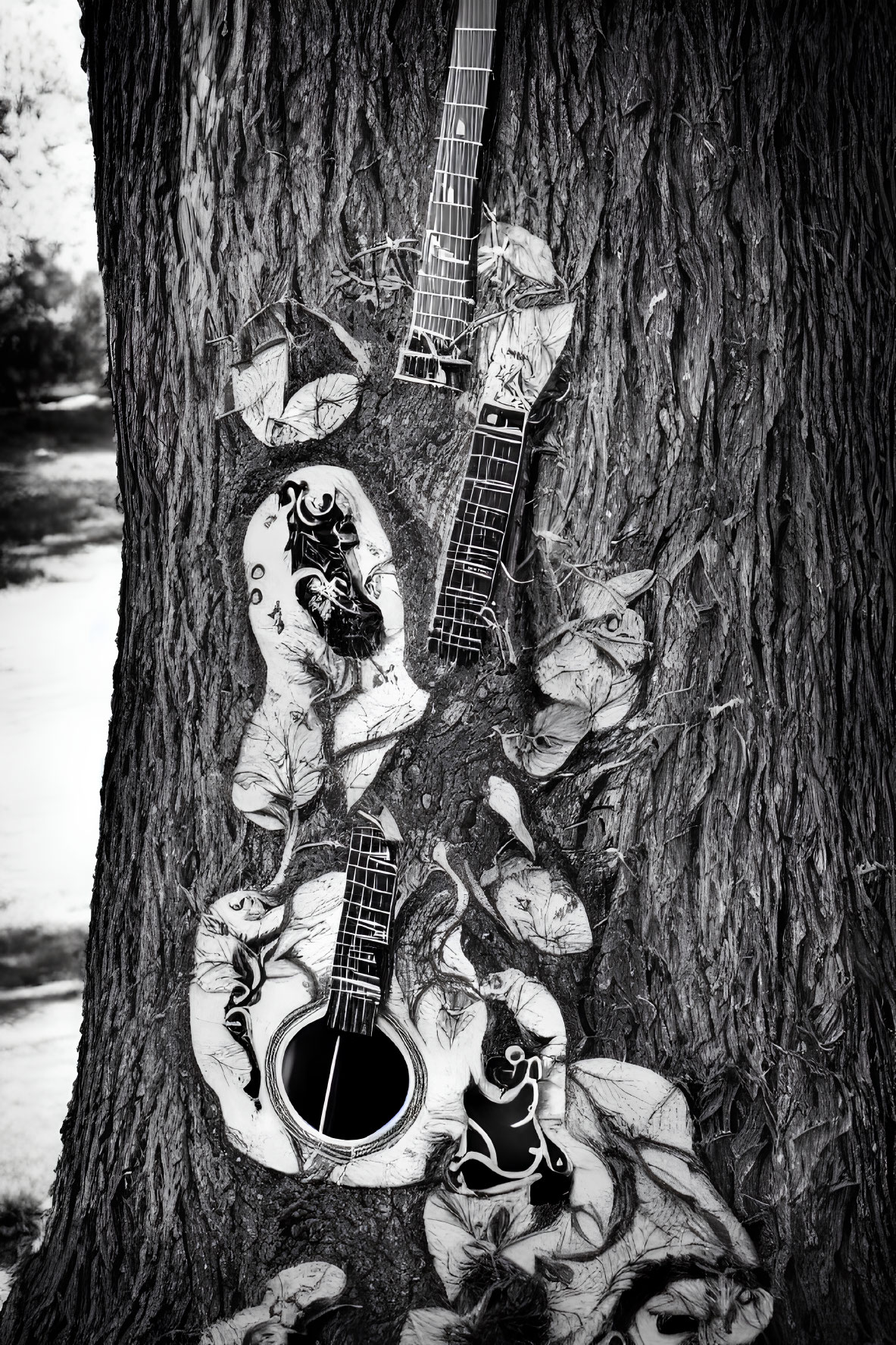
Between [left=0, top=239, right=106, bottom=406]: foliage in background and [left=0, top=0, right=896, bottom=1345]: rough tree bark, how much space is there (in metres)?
0.51

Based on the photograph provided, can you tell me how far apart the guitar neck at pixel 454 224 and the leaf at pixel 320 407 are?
7 cm

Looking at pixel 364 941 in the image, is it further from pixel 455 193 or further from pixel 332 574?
pixel 455 193

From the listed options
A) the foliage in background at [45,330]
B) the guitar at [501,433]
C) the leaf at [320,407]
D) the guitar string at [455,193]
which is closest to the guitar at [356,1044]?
the guitar at [501,433]

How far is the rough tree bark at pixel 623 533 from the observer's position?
4.25 feet

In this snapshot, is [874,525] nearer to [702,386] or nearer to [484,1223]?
[702,386]

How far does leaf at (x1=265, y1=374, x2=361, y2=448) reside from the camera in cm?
133

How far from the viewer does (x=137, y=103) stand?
1.37 metres

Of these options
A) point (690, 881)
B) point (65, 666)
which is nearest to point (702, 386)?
point (690, 881)

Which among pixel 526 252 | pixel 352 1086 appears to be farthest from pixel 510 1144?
pixel 526 252

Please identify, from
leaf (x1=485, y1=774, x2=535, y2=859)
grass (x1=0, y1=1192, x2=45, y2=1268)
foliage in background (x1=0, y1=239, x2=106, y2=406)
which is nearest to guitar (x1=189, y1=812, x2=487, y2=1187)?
leaf (x1=485, y1=774, x2=535, y2=859)

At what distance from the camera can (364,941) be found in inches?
52.2

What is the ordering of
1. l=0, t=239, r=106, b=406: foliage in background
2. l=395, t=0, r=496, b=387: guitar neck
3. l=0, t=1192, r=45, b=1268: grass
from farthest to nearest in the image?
l=0, t=239, r=106, b=406: foliage in background → l=0, t=1192, r=45, b=1268: grass → l=395, t=0, r=496, b=387: guitar neck

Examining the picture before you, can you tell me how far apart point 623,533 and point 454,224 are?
1.54ft

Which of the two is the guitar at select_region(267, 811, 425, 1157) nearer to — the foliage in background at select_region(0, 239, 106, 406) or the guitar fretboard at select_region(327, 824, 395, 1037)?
the guitar fretboard at select_region(327, 824, 395, 1037)
